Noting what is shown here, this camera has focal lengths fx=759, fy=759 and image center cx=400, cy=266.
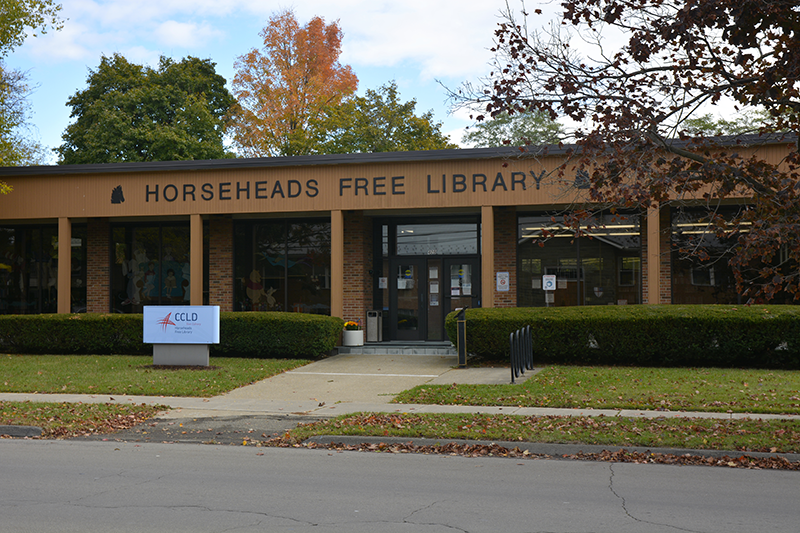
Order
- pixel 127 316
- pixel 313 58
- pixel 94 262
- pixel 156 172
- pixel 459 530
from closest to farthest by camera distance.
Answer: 1. pixel 459 530
2. pixel 127 316
3. pixel 156 172
4. pixel 94 262
5. pixel 313 58

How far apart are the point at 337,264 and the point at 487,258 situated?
3.94m

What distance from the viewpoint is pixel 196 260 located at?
2062 centimetres

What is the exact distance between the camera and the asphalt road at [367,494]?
578cm

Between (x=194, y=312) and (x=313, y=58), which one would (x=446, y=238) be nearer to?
(x=194, y=312)

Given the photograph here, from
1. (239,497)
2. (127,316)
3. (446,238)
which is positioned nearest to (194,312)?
(127,316)

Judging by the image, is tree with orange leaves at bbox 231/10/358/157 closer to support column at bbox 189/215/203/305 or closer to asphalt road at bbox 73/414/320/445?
support column at bbox 189/215/203/305

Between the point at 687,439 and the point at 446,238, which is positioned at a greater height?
the point at 446,238

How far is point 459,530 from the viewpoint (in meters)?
5.62

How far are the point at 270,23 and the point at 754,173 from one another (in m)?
33.5

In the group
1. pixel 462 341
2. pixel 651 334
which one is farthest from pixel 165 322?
pixel 651 334

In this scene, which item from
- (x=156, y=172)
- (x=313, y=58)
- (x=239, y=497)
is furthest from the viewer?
(x=313, y=58)

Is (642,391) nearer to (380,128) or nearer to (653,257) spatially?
(653,257)

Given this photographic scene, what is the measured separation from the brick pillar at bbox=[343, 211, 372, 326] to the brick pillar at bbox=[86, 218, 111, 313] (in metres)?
7.71

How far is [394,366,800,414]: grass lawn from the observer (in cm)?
1122
